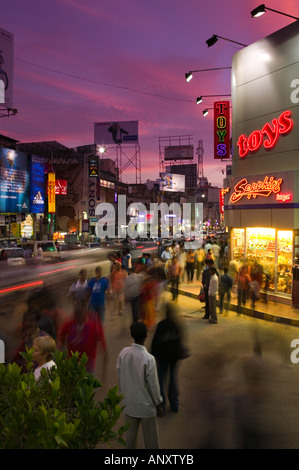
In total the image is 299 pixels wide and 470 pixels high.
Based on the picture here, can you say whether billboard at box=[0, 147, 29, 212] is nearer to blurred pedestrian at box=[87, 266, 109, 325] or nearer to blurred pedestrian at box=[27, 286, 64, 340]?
blurred pedestrian at box=[87, 266, 109, 325]

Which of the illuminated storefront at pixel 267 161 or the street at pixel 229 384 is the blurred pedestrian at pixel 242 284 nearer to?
the street at pixel 229 384

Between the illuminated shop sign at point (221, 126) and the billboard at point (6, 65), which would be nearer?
the illuminated shop sign at point (221, 126)

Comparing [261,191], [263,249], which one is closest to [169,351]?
[263,249]

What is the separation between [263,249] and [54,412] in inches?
541

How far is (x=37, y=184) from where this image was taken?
46.7 m

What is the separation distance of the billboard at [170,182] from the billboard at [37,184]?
31.5m

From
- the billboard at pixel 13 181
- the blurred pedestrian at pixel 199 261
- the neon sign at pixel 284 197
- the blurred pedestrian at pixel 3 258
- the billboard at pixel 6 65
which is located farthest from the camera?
the billboard at pixel 13 181

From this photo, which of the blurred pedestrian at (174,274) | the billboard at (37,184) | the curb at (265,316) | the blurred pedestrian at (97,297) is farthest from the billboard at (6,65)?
the blurred pedestrian at (97,297)

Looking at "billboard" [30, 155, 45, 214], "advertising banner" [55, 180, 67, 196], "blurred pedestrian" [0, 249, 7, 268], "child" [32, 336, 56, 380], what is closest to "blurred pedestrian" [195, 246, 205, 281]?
"blurred pedestrian" [0, 249, 7, 268]

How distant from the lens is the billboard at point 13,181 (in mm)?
40194

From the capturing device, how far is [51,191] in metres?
48.4

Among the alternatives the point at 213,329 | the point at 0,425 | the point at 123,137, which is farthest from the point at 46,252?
the point at 123,137

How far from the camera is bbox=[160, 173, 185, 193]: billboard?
3004 inches

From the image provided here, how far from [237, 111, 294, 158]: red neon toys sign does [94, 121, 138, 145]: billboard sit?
53387 mm
